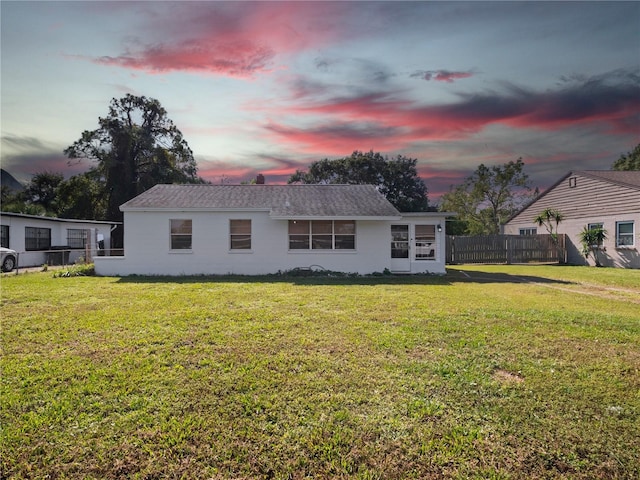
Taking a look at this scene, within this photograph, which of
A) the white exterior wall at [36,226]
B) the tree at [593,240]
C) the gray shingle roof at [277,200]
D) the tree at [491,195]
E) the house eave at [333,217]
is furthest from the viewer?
the tree at [491,195]

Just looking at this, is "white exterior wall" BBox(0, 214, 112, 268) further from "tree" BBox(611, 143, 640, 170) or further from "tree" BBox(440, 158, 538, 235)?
"tree" BBox(611, 143, 640, 170)

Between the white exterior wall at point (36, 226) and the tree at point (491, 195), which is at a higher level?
the tree at point (491, 195)

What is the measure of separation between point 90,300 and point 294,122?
35.4 feet

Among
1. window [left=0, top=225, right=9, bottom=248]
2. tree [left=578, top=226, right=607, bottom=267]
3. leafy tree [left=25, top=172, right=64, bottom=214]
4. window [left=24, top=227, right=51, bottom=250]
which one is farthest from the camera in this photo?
leafy tree [left=25, top=172, right=64, bottom=214]

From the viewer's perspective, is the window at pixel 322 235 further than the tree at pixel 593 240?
No

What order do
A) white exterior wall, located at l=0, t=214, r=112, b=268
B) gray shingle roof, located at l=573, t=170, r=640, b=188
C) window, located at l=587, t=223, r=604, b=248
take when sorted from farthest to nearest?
1. window, located at l=587, t=223, r=604, b=248
2. gray shingle roof, located at l=573, t=170, r=640, b=188
3. white exterior wall, located at l=0, t=214, r=112, b=268

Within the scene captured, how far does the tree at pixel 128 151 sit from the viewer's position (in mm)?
31812

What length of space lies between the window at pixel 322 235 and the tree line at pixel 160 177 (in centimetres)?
1810

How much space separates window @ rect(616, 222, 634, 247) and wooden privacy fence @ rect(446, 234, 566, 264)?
3.41m

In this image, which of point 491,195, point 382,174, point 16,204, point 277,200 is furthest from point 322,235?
point 16,204

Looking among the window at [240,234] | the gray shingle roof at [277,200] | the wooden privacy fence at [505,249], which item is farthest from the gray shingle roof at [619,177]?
the window at [240,234]

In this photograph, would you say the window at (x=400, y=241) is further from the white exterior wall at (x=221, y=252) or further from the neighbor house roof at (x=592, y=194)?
the neighbor house roof at (x=592, y=194)

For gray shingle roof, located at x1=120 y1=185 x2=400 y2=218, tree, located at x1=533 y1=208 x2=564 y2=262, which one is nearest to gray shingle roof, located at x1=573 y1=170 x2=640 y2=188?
tree, located at x1=533 y1=208 x2=564 y2=262

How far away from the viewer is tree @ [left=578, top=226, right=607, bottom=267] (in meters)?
20.5
